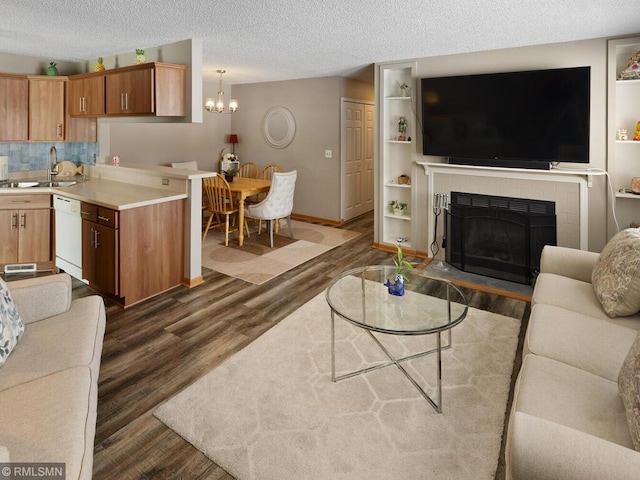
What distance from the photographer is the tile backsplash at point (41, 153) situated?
4645mm

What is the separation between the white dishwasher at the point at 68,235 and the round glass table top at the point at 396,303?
2624 mm

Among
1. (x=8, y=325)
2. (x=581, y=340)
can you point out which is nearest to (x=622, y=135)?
(x=581, y=340)

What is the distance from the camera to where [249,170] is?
7375mm

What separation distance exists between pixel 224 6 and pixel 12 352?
2521 millimetres

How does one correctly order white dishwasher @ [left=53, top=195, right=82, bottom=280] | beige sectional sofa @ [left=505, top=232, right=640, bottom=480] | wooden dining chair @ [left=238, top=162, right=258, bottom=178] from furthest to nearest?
wooden dining chair @ [left=238, top=162, right=258, bottom=178], white dishwasher @ [left=53, top=195, right=82, bottom=280], beige sectional sofa @ [left=505, top=232, right=640, bottom=480]

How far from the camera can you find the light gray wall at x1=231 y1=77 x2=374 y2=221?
6.45 m

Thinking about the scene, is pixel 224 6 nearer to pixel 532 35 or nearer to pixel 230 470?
pixel 532 35

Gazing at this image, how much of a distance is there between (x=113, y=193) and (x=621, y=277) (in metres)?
4.05

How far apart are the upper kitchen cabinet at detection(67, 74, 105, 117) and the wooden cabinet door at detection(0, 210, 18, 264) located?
133 centimetres

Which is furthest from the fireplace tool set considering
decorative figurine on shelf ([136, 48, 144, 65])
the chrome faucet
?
the chrome faucet

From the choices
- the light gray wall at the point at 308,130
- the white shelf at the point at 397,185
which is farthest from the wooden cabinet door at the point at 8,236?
the white shelf at the point at 397,185

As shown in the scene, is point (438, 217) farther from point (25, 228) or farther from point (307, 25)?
point (25, 228)

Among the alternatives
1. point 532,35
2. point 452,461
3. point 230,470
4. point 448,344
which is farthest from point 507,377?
point 532,35

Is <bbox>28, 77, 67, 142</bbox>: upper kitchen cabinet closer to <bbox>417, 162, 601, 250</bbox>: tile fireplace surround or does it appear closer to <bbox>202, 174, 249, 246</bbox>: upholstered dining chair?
<bbox>202, 174, 249, 246</bbox>: upholstered dining chair
